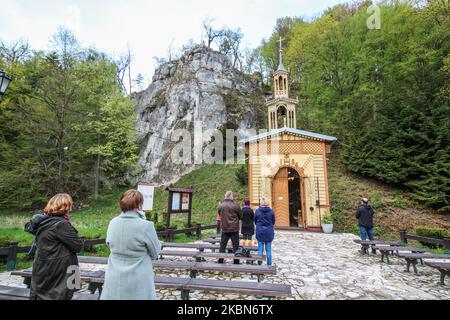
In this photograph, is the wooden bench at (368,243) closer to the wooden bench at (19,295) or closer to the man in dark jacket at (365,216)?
the man in dark jacket at (365,216)

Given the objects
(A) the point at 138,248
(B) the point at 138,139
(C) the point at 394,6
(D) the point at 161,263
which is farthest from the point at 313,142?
(B) the point at 138,139

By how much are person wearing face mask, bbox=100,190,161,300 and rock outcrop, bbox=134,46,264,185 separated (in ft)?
75.2

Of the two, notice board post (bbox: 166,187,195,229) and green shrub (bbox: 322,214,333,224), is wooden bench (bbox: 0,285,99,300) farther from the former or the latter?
green shrub (bbox: 322,214,333,224)

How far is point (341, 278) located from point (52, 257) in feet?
18.3

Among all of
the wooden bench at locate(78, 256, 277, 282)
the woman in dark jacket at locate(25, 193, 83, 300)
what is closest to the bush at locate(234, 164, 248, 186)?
the wooden bench at locate(78, 256, 277, 282)

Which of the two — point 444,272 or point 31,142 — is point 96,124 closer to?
point 31,142

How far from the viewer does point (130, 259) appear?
2408 millimetres

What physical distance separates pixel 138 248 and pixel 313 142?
13862mm

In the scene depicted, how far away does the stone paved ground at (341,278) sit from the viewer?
4461mm

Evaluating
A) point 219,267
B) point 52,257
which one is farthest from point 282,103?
point 52,257

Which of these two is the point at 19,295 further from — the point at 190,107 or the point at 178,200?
the point at 190,107

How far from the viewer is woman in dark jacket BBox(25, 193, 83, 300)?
257 centimetres

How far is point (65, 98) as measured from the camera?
20188mm

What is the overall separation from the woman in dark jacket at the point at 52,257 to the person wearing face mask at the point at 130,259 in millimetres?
526
